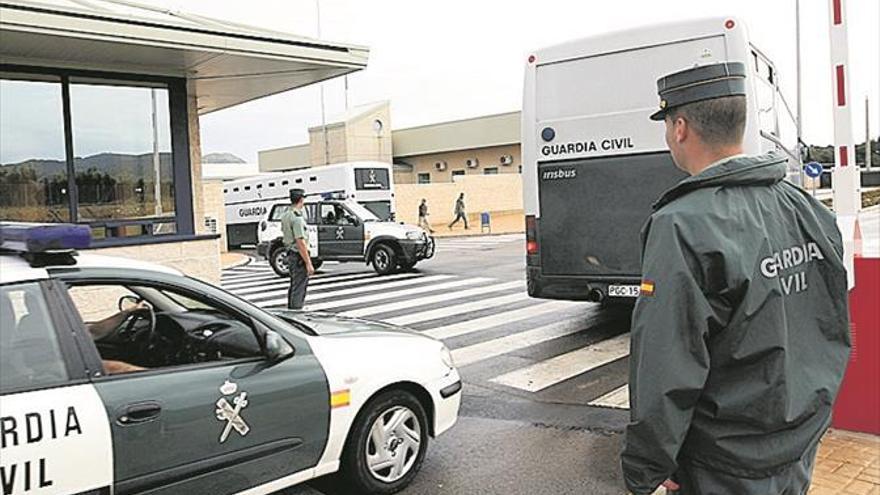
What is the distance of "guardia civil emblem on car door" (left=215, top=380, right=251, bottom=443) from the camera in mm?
3570

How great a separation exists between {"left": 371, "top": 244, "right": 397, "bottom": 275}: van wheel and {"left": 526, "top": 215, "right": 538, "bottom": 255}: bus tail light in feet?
29.2

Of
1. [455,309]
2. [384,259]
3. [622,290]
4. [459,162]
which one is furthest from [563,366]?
[459,162]

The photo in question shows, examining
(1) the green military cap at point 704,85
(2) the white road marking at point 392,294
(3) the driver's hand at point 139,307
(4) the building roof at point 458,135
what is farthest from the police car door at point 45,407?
(4) the building roof at point 458,135

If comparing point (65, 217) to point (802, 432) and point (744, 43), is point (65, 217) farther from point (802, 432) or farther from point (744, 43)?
point (802, 432)

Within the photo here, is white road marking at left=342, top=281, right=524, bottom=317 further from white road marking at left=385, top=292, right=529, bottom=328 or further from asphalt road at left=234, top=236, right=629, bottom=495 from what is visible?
asphalt road at left=234, top=236, right=629, bottom=495

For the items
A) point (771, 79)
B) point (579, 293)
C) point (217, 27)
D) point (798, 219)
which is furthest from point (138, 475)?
point (771, 79)

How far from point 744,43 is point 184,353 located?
5784mm

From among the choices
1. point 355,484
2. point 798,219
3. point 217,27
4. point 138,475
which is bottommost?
point 355,484

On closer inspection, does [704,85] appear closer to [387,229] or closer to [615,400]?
[615,400]

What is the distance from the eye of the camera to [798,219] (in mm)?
2088

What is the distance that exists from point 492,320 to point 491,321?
81 millimetres

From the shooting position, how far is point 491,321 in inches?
412

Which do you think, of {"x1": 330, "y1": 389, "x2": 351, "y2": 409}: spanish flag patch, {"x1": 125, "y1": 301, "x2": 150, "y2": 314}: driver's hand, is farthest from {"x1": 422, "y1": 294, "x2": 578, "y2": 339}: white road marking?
{"x1": 125, "y1": 301, "x2": 150, "y2": 314}: driver's hand

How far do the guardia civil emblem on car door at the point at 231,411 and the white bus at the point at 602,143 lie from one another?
17.4ft
